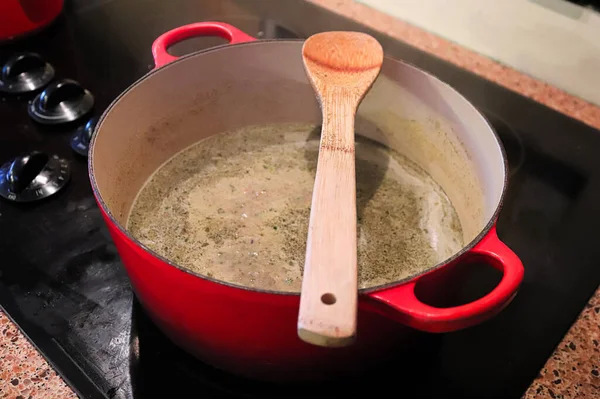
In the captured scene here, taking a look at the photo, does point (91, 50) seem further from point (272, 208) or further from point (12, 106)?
point (272, 208)

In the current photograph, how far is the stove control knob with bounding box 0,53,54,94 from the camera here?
0.71 metres

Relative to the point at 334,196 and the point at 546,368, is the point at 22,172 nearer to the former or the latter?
the point at 334,196

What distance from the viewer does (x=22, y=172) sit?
59 centimetres

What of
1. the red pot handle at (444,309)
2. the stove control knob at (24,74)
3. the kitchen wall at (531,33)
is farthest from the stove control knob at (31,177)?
the kitchen wall at (531,33)

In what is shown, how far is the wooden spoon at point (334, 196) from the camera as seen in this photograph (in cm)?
31

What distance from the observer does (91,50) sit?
2.59 feet

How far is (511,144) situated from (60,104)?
21.4 inches

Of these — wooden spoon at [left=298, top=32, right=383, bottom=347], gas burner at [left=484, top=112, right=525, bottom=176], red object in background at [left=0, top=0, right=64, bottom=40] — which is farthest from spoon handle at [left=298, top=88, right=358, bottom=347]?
red object in background at [left=0, top=0, right=64, bottom=40]

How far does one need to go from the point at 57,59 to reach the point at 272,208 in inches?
15.4

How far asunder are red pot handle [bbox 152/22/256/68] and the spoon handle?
220 mm

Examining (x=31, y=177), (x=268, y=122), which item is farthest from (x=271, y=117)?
(x=31, y=177)

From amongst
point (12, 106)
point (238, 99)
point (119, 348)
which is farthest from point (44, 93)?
point (119, 348)

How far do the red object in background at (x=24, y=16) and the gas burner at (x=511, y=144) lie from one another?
2.03 ft

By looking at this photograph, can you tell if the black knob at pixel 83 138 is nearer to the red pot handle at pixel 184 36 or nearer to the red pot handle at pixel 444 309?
Answer: the red pot handle at pixel 184 36
